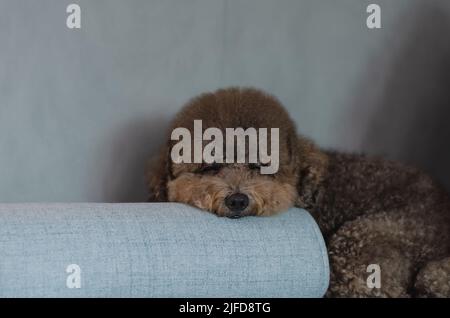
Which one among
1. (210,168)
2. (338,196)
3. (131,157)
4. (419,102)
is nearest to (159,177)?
(210,168)

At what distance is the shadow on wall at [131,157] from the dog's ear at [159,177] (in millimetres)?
235

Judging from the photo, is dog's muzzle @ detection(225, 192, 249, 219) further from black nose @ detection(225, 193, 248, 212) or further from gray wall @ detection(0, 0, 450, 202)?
gray wall @ detection(0, 0, 450, 202)

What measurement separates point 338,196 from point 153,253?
597mm

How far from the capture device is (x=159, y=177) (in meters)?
1.91

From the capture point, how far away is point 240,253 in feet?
4.99

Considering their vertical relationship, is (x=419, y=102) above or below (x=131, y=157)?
above

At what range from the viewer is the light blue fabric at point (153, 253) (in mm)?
1400

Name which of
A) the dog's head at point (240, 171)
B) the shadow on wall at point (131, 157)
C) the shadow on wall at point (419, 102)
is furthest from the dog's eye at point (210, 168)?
the shadow on wall at point (419, 102)

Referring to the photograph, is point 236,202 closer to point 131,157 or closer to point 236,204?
point 236,204

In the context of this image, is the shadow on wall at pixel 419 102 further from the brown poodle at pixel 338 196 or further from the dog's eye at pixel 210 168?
the dog's eye at pixel 210 168

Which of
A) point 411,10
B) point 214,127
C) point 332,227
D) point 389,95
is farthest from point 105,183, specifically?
point 411,10

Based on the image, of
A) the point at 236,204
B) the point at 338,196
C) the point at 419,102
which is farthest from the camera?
the point at 419,102

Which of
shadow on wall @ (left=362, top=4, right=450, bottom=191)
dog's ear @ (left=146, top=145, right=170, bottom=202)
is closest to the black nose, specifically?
dog's ear @ (left=146, top=145, right=170, bottom=202)
